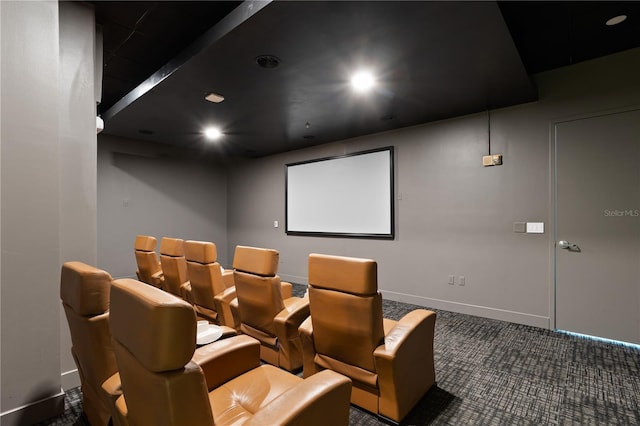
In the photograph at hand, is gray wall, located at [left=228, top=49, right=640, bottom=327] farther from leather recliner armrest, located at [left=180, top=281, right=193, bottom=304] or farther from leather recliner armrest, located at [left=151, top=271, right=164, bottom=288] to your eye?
leather recliner armrest, located at [left=151, top=271, right=164, bottom=288]

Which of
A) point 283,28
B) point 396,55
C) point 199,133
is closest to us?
point 283,28

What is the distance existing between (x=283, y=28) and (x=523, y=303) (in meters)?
3.86

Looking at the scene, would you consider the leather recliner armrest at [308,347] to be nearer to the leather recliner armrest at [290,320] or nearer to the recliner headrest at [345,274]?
the leather recliner armrest at [290,320]

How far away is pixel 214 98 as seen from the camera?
3.53 metres

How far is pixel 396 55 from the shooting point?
8.53 ft

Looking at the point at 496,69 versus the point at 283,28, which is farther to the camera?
the point at 496,69

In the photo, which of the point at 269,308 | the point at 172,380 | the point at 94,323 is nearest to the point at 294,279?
the point at 269,308

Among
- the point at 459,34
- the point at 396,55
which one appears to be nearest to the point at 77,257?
the point at 396,55

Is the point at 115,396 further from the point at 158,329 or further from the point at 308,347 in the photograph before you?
the point at 308,347

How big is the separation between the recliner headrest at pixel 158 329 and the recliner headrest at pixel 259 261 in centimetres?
140

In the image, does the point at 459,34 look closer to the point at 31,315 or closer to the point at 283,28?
the point at 283,28

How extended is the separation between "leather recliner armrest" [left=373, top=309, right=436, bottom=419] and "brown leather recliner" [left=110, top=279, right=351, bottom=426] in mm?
566

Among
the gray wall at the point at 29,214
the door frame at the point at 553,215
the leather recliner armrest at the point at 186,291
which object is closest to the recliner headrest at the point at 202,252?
the leather recliner armrest at the point at 186,291

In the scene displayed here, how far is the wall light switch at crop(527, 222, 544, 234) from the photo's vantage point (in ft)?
11.6
